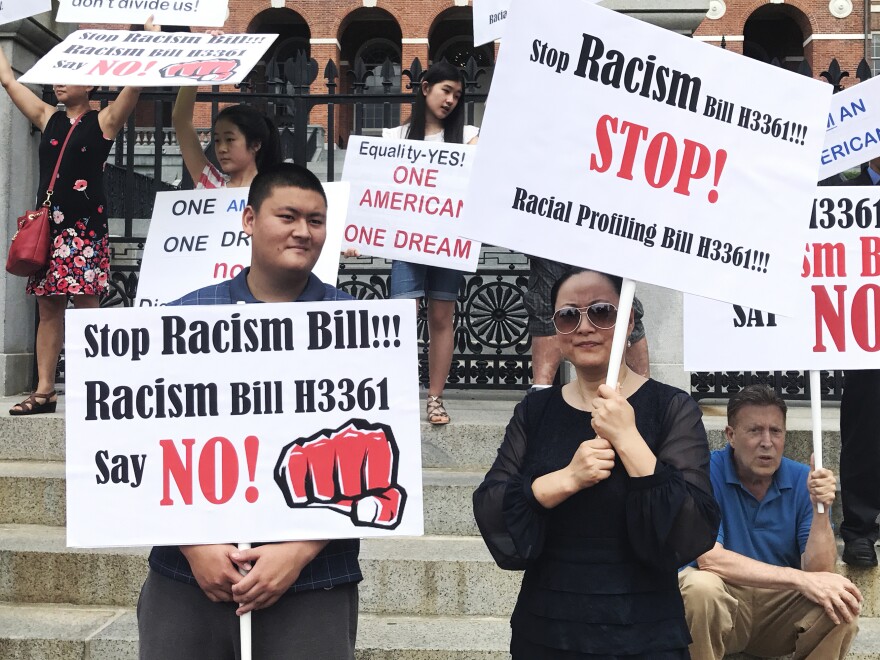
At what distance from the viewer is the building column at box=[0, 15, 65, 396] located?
5785 millimetres

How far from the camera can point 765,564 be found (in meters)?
3.27

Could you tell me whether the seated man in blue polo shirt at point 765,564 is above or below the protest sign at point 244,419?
below

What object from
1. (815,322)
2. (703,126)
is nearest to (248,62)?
(703,126)

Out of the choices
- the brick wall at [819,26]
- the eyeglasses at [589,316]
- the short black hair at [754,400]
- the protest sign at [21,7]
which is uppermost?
the brick wall at [819,26]

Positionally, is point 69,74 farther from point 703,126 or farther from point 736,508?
point 736,508

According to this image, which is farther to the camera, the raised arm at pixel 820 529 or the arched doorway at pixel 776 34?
the arched doorway at pixel 776 34

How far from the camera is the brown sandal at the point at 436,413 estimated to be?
16.4ft

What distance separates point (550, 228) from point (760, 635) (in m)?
2.02

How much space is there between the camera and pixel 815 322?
3264 mm

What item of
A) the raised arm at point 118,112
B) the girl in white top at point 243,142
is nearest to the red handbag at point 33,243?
the raised arm at point 118,112

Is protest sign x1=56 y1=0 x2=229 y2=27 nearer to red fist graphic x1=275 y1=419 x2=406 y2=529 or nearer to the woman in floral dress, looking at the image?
the woman in floral dress

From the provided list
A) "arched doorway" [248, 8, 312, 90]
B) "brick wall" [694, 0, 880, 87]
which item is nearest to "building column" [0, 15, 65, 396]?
"arched doorway" [248, 8, 312, 90]

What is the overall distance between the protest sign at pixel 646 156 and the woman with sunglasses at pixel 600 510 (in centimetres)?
21

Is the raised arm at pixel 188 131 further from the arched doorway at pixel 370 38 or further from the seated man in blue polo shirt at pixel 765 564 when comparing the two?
the arched doorway at pixel 370 38
